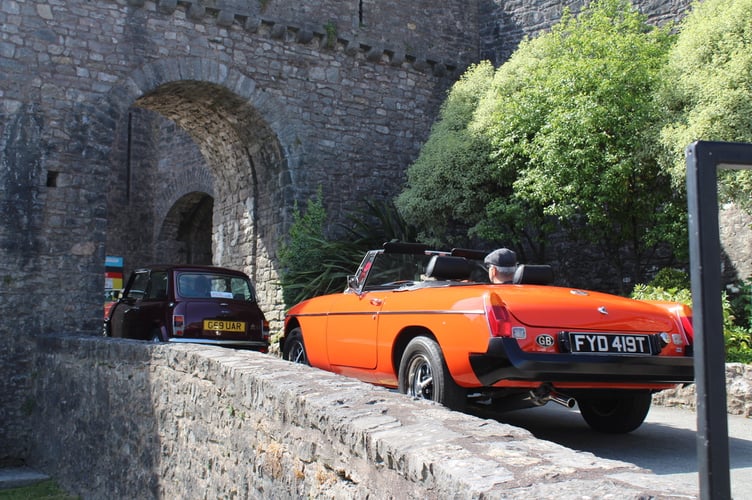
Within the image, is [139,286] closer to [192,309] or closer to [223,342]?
[192,309]

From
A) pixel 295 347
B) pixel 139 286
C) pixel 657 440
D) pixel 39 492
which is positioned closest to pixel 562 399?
pixel 657 440

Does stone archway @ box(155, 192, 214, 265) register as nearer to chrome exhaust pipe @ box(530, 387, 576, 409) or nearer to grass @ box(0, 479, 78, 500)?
grass @ box(0, 479, 78, 500)

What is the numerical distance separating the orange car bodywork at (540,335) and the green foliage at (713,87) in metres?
4.29

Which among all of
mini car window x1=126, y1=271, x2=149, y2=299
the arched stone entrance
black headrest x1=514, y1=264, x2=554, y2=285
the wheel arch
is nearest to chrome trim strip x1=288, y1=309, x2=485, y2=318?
the wheel arch

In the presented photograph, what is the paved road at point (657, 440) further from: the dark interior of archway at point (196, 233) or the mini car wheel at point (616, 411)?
the dark interior of archway at point (196, 233)

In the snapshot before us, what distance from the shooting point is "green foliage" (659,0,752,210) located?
8.72 metres

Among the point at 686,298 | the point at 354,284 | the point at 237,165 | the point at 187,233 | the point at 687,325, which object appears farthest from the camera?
the point at 187,233

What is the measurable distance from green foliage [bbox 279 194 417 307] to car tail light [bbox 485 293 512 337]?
732 cm

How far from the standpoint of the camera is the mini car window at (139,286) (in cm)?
1056

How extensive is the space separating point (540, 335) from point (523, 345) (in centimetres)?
14

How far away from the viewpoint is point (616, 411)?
577 cm

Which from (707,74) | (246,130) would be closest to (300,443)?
(707,74)

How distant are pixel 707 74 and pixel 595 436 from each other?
5.58m

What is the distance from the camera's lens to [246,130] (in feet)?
45.2
